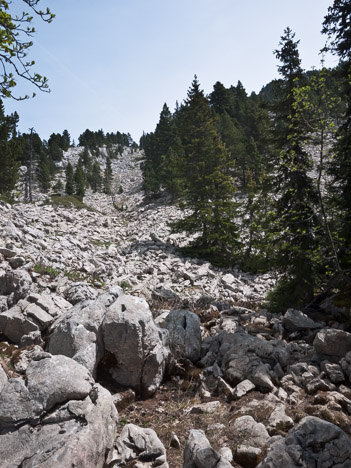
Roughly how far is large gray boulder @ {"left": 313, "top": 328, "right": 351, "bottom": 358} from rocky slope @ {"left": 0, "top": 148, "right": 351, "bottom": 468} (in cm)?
3

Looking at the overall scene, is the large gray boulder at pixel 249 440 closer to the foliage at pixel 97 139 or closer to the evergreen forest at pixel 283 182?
the evergreen forest at pixel 283 182

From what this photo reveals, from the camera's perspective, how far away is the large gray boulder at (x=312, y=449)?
3.90 meters

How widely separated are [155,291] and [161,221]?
20.9 metres

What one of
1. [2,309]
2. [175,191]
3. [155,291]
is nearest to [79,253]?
[155,291]

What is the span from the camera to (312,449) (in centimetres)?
405

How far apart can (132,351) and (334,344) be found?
523cm

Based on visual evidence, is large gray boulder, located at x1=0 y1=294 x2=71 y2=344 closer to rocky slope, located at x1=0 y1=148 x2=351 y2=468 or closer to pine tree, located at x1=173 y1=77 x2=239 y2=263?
rocky slope, located at x1=0 y1=148 x2=351 y2=468

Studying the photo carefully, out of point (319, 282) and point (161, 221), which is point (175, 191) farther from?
point (319, 282)

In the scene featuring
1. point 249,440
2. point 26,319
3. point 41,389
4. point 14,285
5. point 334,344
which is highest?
point 14,285

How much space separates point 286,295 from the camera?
498 inches

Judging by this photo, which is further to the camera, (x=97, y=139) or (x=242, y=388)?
(x=97, y=139)

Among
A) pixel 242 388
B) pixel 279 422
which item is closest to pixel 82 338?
pixel 242 388

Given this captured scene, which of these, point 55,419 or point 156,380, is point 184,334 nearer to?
point 156,380

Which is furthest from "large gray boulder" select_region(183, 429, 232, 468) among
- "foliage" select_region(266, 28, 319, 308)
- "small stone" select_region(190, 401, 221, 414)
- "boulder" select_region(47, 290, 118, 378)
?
"foliage" select_region(266, 28, 319, 308)
